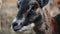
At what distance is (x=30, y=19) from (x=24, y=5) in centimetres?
7

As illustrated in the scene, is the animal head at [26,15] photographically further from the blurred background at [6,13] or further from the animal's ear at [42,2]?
the blurred background at [6,13]

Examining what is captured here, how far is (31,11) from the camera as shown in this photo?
761mm

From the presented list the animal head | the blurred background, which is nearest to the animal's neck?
the animal head

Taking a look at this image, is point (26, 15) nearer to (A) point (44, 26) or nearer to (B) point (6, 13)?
(A) point (44, 26)

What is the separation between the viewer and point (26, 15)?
75cm

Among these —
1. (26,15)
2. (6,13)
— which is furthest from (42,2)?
(6,13)

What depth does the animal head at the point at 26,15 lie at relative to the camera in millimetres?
739

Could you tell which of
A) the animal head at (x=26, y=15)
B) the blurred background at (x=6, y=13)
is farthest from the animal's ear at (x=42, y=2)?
the blurred background at (x=6, y=13)

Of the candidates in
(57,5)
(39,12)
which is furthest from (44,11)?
(57,5)

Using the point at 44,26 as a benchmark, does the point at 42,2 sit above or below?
above

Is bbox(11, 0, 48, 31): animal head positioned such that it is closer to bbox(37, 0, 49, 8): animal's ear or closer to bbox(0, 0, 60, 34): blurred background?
bbox(37, 0, 49, 8): animal's ear

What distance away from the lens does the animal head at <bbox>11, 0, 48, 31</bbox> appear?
2.42 ft

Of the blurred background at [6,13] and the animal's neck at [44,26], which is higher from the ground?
the blurred background at [6,13]

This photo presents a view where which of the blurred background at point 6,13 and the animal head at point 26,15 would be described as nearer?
the animal head at point 26,15
